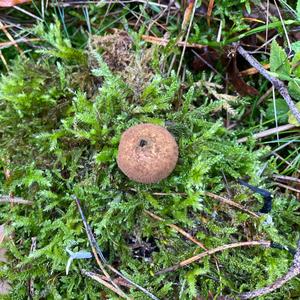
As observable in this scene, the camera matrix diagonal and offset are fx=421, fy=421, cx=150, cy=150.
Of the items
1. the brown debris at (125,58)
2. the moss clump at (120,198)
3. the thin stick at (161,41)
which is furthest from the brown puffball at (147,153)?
the thin stick at (161,41)

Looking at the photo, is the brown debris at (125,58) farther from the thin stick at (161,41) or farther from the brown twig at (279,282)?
the brown twig at (279,282)

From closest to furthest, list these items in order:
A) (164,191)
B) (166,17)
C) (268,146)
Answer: (164,191) → (268,146) → (166,17)

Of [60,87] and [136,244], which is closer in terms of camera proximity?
[136,244]

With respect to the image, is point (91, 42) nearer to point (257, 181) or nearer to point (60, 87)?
point (60, 87)

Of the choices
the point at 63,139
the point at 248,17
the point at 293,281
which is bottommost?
the point at 293,281

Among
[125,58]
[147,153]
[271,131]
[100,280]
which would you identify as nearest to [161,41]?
[125,58]

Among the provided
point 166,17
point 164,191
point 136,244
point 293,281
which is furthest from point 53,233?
point 166,17

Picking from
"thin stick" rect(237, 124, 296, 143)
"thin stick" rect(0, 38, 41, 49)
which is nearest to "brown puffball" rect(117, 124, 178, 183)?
"thin stick" rect(237, 124, 296, 143)

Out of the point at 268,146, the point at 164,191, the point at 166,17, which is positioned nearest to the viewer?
the point at 164,191

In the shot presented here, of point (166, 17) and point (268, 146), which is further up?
point (166, 17)
